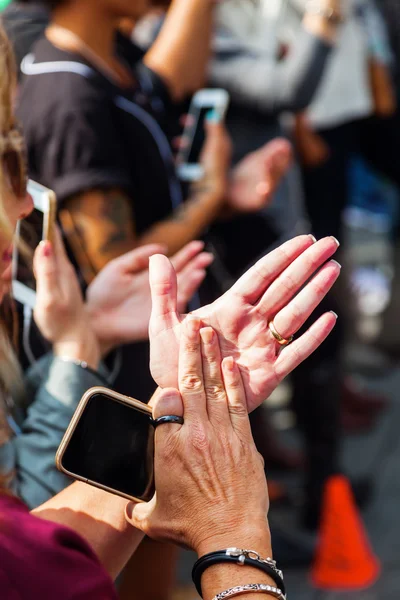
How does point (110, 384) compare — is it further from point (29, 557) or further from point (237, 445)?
point (29, 557)

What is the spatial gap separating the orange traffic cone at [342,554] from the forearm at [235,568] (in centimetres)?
172

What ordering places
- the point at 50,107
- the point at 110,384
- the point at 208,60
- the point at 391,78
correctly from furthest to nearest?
1. the point at 391,78
2. the point at 208,60
3. the point at 50,107
4. the point at 110,384

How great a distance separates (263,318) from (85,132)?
774mm

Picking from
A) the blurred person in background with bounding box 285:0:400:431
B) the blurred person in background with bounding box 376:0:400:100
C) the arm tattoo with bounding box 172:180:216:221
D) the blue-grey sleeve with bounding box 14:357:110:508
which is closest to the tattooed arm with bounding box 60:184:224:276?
the arm tattoo with bounding box 172:180:216:221

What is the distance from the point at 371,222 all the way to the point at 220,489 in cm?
488

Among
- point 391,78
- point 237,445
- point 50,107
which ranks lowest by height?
point 391,78

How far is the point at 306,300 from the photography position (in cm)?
115

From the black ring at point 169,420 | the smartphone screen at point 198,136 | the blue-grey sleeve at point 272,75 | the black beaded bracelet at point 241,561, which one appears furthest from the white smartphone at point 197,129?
the black beaded bracelet at point 241,561

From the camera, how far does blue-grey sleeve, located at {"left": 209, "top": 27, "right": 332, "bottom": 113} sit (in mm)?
2537

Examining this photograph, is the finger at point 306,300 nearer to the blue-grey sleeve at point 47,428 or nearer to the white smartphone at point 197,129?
the blue-grey sleeve at point 47,428

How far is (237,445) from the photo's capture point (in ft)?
3.68

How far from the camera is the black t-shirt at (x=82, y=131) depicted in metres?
1.80

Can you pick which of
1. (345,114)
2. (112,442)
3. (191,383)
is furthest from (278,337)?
(345,114)

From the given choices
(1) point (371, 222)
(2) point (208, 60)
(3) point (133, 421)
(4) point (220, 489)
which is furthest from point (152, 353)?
(1) point (371, 222)
